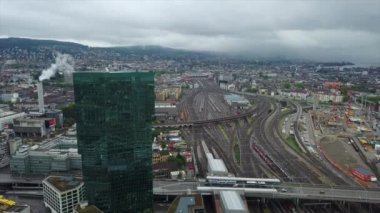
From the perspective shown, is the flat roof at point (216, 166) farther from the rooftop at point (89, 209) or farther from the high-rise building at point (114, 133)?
the rooftop at point (89, 209)

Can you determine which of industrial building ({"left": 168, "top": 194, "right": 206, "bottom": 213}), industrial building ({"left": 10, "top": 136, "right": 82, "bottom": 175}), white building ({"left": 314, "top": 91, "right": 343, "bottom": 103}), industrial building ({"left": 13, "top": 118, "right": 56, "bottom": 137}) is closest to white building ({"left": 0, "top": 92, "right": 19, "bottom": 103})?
industrial building ({"left": 13, "top": 118, "right": 56, "bottom": 137})

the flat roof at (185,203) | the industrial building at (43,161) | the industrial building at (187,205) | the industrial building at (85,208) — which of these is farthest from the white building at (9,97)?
the flat roof at (185,203)

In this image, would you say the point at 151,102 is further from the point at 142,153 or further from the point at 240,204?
the point at 240,204

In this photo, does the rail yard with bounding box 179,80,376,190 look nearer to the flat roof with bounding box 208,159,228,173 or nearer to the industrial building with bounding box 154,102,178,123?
the flat roof with bounding box 208,159,228,173

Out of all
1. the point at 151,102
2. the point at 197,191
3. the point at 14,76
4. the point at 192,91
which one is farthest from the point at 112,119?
the point at 14,76

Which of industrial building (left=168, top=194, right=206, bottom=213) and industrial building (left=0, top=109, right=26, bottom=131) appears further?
industrial building (left=0, top=109, right=26, bottom=131)

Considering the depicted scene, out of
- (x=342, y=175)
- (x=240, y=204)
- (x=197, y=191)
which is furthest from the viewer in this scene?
(x=342, y=175)

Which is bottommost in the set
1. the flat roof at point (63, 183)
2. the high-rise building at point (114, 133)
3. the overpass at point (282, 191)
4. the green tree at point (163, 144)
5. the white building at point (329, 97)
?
the overpass at point (282, 191)
